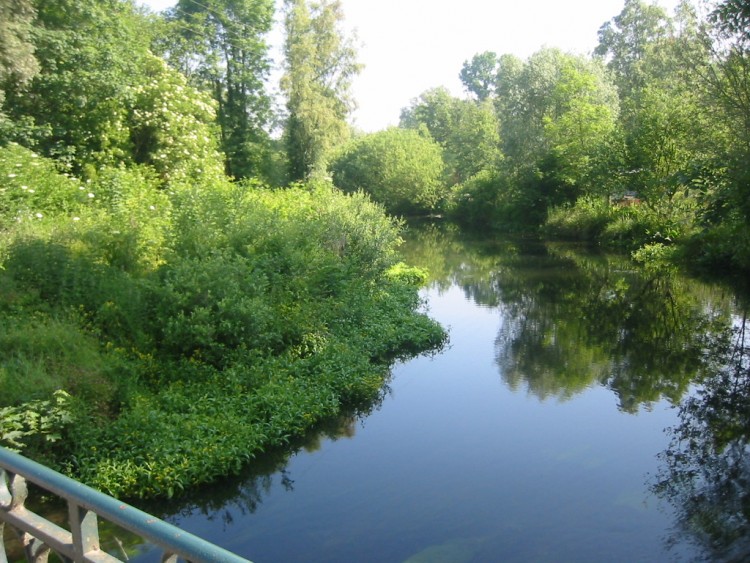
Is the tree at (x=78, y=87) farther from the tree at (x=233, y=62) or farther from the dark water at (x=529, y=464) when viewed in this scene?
the tree at (x=233, y=62)

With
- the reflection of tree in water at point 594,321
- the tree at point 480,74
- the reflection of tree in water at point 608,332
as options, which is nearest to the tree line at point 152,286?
the reflection of tree in water at point 594,321

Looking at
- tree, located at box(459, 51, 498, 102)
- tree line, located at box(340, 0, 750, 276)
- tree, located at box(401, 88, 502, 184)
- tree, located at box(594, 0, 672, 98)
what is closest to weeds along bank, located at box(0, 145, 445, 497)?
tree line, located at box(340, 0, 750, 276)

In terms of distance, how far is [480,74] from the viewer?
92438mm

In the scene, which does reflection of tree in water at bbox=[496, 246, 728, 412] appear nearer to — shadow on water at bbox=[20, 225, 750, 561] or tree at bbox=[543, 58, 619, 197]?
shadow on water at bbox=[20, 225, 750, 561]

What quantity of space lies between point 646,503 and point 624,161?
24.4 meters

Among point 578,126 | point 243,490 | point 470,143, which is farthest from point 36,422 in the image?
point 470,143

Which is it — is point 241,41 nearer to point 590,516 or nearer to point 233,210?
point 233,210

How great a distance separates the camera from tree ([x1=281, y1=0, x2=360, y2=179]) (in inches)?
1299

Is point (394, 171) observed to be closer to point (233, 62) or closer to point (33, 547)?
point (233, 62)

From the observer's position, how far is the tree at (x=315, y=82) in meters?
33.0

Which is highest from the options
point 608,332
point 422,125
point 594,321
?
point 422,125

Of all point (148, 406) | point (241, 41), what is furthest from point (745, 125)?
point (241, 41)

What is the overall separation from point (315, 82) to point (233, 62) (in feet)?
14.4

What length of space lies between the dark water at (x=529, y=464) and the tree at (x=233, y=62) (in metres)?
21.6
